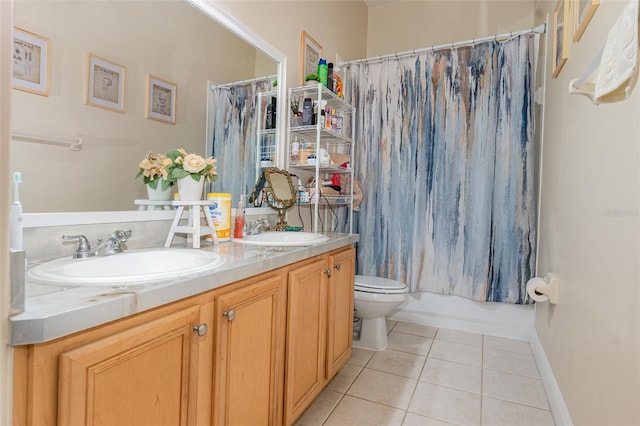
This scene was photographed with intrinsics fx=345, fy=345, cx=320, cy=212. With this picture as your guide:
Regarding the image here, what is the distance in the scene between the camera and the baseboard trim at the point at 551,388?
4.80 ft

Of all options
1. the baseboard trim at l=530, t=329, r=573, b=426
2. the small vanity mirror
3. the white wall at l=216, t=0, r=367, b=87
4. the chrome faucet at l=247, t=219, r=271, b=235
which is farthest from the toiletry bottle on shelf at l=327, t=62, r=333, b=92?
the baseboard trim at l=530, t=329, r=573, b=426

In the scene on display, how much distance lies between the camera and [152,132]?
4.28 ft

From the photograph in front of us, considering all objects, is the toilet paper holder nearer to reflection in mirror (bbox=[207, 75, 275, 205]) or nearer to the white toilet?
the white toilet

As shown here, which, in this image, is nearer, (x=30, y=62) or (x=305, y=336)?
(x=30, y=62)

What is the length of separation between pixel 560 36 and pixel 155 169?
→ 2.16 meters

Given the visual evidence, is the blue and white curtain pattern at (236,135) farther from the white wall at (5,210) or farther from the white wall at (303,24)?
the white wall at (5,210)

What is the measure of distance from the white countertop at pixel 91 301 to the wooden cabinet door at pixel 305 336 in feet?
1.20

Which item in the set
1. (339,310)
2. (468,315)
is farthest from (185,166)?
(468,315)

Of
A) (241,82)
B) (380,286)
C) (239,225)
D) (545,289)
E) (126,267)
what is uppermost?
(241,82)

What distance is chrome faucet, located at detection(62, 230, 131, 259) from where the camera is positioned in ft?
3.27

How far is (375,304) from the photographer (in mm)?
2201

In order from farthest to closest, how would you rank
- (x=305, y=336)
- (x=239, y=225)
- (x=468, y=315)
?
1. (x=468, y=315)
2. (x=239, y=225)
3. (x=305, y=336)

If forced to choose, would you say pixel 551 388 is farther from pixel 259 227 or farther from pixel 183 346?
pixel 183 346

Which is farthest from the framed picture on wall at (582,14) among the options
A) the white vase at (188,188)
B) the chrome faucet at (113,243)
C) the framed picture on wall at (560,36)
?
the chrome faucet at (113,243)
